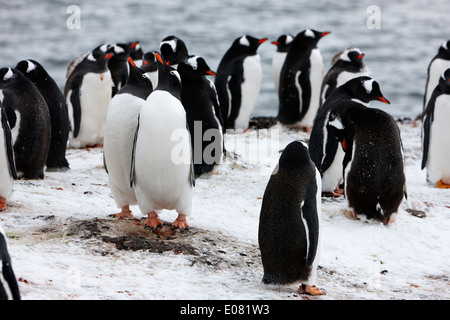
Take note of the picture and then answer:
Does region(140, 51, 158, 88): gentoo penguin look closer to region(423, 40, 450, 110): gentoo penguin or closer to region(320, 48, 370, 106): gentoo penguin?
region(320, 48, 370, 106): gentoo penguin

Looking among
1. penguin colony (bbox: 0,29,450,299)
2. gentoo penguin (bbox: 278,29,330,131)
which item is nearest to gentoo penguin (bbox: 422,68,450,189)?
penguin colony (bbox: 0,29,450,299)

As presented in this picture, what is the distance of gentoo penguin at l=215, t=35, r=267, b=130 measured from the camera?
11.3 meters

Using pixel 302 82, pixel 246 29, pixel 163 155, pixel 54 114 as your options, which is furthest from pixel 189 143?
pixel 246 29

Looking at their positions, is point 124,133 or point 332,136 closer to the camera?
point 124,133

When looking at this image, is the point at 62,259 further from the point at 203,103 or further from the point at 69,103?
the point at 69,103

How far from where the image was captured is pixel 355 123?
6.71 m

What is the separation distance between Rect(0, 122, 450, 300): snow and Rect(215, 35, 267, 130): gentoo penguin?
10.9 feet

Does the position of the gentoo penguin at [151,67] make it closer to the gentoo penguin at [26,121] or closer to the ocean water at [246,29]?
the gentoo penguin at [26,121]

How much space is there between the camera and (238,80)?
11.4 meters

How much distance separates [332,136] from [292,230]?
8.97 ft

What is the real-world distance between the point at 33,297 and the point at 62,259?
2.65ft

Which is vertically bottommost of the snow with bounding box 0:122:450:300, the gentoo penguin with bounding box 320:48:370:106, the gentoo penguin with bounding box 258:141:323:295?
the snow with bounding box 0:122:450:300

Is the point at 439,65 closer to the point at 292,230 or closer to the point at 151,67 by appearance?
the point at 151,67

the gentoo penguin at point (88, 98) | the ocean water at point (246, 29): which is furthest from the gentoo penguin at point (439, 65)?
the ocean water at point (246, 29)
